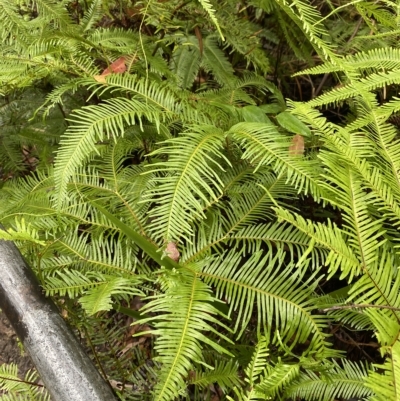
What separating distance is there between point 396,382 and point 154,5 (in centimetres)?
133

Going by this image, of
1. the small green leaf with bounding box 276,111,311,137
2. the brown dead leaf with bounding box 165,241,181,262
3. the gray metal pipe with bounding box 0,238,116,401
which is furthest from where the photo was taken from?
the small green leaf with bounding box 276,111,311,137

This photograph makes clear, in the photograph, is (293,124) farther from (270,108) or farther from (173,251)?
(173,251)

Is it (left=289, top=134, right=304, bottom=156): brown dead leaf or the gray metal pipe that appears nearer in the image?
the gray metal pipe

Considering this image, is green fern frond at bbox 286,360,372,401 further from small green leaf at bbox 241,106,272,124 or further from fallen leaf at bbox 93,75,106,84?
fallen leaf at bbox 93,75,106,84

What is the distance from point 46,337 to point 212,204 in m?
0.61

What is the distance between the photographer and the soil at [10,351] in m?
2.01

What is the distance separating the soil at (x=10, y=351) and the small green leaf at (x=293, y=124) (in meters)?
1.57

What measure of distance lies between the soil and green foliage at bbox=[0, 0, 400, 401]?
0.42 metres

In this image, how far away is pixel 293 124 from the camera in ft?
4.55

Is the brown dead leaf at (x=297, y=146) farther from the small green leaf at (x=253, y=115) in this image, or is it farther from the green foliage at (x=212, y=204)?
the small green leaf at (x=253, y=115)

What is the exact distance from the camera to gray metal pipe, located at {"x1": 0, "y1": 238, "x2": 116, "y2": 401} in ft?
3.52

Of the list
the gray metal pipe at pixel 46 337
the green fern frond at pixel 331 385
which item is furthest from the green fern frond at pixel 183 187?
the green fern frond at pixel 331 385

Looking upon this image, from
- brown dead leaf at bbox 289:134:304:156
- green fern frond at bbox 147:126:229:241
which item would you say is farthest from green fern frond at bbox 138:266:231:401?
brown dead leaf at bbox 289:134:304:156

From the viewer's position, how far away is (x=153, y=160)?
59.6 inches
